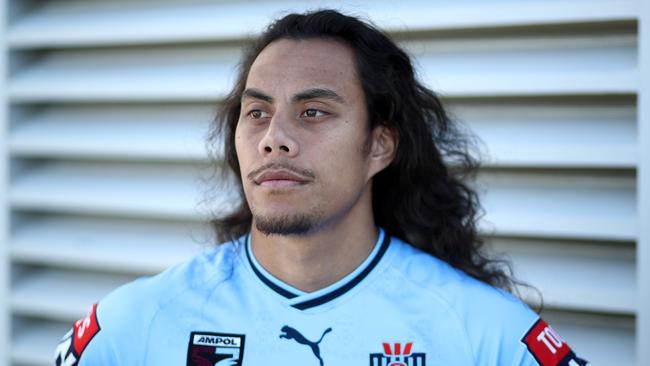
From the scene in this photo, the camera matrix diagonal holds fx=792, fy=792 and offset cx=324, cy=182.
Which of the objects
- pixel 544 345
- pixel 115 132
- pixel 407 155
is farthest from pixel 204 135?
pixel 544 345

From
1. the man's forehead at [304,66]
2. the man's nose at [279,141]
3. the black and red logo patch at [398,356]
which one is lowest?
the black and red logo patch at [398,356]

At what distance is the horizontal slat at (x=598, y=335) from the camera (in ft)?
9.02

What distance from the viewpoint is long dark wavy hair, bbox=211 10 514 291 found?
8.82 feet

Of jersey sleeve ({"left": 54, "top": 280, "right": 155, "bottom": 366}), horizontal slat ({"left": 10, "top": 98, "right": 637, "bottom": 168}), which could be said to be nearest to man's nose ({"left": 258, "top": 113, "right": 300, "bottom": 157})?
jersey sleeve ({"left": 54, "top": 280, "right": 155, "bottom": 366})

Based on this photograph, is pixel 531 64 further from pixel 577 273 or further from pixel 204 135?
pixel 204 135

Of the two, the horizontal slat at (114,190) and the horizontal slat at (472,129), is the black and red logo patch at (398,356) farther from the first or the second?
the horizontal slat at (114,190)

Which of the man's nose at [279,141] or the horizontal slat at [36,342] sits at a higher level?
the man's nose at [279,141]

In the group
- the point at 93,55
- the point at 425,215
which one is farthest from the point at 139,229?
the point at 425,215

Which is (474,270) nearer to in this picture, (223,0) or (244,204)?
(244,204)

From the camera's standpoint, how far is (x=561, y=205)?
2842 millimetres

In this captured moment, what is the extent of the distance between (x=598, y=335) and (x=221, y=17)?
77.7 inches

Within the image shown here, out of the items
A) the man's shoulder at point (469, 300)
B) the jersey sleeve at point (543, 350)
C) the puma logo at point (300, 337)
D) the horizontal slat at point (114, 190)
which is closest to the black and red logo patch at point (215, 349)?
the puma logo at point (300, 337)

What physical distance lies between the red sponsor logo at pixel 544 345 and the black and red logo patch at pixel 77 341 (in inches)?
52.3

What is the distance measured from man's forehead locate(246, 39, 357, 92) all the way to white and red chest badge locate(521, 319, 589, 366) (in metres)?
0.96
